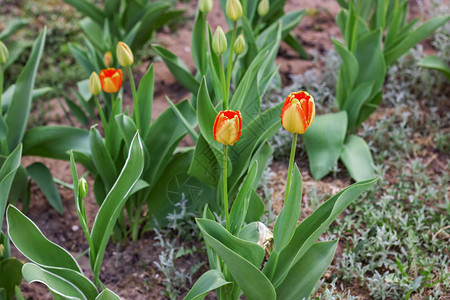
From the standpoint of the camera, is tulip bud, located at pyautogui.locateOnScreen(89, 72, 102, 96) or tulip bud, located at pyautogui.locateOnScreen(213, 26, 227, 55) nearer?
tulip bud, located at pyautogui.locateOnScreen(213, 26, 227, 55)

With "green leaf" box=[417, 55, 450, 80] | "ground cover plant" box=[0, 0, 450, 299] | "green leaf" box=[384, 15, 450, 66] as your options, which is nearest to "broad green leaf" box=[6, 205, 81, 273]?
"ground cover plant" box=[0, 0, 450, 299]

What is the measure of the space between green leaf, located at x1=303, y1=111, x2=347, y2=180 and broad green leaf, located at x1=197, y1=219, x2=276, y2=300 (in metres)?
0.89

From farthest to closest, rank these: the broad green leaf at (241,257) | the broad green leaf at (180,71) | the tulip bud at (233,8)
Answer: the broad green leaf at (180,71) < the tulip bud at (233,8) < the broad green leaf at (241,257)

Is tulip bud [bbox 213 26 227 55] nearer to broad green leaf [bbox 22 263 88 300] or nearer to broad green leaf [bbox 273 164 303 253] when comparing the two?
broad green leaf [bbox 273 164 303 253]

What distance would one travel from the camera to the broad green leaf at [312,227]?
1424mm

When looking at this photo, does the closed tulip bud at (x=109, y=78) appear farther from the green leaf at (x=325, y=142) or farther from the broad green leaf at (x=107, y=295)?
the green leaf at (x=325, y=142)

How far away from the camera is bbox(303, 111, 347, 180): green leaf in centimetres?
235

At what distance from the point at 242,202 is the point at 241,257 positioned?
0.21 m

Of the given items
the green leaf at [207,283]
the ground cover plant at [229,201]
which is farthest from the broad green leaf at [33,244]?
the green leaf at [207,283]

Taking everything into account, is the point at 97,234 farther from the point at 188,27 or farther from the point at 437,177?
the point at 188,27

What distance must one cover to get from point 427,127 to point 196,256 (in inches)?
50.4

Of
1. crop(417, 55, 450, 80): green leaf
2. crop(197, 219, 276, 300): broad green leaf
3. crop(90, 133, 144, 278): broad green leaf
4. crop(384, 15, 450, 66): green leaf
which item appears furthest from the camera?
crop(417, 55, 450, 80): green leaf

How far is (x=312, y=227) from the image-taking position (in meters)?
1.53

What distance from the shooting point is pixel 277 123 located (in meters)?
1.77
